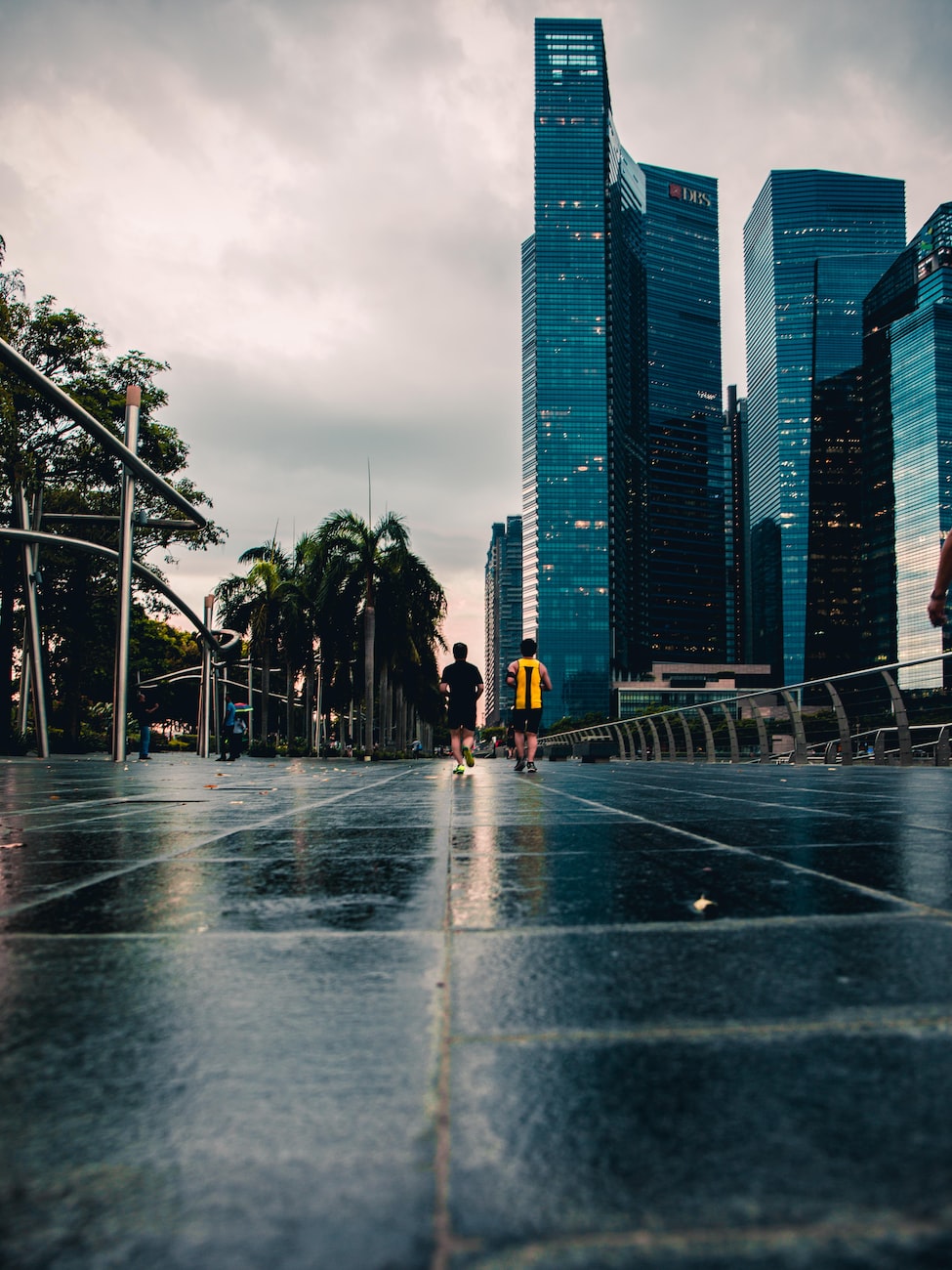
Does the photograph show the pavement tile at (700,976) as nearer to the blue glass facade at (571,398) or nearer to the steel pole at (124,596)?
the steel pole at (124,596)

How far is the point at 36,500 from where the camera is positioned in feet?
84.9

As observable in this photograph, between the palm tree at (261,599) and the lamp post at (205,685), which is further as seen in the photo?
the palm tree at (261,599)

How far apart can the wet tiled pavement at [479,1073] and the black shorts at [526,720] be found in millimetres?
8820

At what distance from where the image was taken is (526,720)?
38.2ft

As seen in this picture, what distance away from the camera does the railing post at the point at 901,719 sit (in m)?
11.8

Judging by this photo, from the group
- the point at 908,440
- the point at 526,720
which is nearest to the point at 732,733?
the point at 526,720

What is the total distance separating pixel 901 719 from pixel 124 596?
13.2m

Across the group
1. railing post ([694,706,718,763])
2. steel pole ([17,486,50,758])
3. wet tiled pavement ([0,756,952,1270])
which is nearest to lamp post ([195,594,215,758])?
steel pole ([17,486,50,758])

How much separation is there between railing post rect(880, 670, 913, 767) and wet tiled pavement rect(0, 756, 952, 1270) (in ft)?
33.6

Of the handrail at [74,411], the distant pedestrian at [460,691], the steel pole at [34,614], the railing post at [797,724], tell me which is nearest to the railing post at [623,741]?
the railing post at [797,724]

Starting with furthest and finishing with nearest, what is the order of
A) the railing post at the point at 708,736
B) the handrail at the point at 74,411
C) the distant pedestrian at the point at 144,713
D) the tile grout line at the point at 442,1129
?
the distant pedestrian at the point at 144,713, the railing post at the point at 708,736, the handrail at the point at 74,411, the tile grout line at the point at 442,1129

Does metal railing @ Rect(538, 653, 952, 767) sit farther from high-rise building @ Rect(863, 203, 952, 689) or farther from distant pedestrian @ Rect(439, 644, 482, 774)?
high-rise building @ Rect(863, 203, 952, 689)

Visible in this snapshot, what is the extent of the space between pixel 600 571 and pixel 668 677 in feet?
93.1

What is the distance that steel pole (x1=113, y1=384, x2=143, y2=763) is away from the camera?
1487cm
